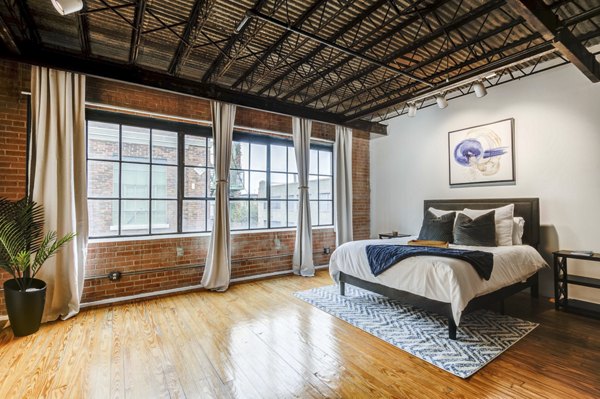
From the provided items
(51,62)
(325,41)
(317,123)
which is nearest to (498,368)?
(325,41)

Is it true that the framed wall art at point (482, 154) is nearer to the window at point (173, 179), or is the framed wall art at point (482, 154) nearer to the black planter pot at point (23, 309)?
the window at point (173, 179)

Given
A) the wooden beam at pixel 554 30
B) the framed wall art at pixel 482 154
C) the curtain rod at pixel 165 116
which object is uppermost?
the wooden beam at pixel 554 30

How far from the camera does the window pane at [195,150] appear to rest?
4488mm

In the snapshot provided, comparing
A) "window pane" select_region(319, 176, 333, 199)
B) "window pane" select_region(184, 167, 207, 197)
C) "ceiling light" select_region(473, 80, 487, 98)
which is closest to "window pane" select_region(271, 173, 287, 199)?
"window pane" select_region(319, 176, 333, 199)

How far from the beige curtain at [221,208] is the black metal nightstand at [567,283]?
4271 millimetres

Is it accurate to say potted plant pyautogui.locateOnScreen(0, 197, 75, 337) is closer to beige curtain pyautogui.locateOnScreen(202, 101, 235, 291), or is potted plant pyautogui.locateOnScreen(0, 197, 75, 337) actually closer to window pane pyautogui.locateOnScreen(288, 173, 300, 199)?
beige curtain pyautogui.locateOnScreen(202, 101, 235, 291)

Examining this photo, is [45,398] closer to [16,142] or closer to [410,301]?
[16,142]

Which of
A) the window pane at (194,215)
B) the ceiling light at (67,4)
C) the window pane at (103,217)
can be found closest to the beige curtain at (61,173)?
the window pane at (103,217)

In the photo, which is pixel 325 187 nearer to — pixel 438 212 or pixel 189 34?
pixel 438 212

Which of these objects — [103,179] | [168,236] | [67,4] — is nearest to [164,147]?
[103,179]

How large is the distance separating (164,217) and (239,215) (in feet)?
3.88

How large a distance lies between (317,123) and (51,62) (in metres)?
4.06

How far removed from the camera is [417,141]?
18.6 ft

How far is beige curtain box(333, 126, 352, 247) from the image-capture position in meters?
5.80
